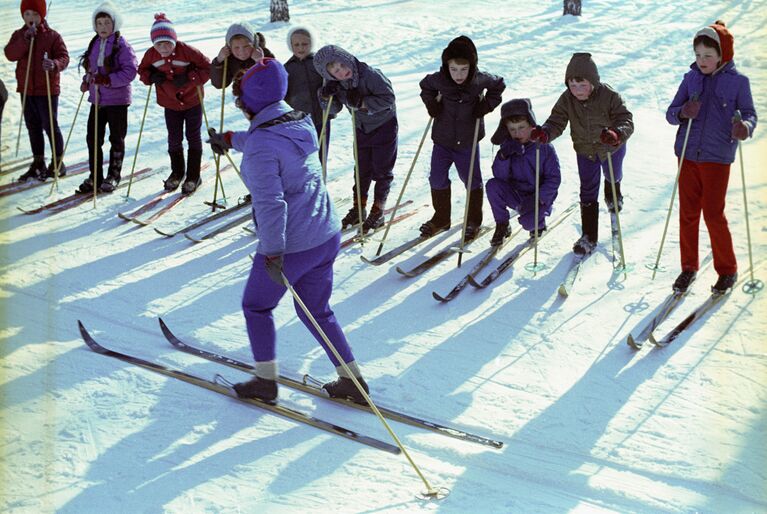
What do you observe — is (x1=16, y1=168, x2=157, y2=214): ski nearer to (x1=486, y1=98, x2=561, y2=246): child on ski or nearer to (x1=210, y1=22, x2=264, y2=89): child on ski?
(x1=210, y1=22, x2=264, y2=89): child on ski

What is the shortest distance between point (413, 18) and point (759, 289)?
784cm

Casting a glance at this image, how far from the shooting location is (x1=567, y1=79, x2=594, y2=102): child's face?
17.9 feet

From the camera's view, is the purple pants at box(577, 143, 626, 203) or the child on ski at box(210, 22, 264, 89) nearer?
the purple pants at box(577, 143, 626, 203)

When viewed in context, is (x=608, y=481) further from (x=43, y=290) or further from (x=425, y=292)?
(x=43, y=290)

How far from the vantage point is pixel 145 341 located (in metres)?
5.00

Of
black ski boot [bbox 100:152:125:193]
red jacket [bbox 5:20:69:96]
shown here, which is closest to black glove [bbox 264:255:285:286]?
black ski boot [bbox 100:152:125:193]

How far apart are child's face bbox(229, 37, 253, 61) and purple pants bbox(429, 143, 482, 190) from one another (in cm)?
150

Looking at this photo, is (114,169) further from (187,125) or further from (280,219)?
(280,219)

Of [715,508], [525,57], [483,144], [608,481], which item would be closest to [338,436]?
[608,481]

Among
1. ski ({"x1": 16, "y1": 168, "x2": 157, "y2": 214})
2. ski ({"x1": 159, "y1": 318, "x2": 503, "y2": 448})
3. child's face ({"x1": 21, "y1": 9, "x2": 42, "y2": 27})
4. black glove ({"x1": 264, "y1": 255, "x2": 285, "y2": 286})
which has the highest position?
child's face ({"x1": 21, "y1": 9, "x2": 42, "y2": 27})

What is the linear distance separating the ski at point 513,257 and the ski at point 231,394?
1.63 meters

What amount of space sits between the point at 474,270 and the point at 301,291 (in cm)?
178

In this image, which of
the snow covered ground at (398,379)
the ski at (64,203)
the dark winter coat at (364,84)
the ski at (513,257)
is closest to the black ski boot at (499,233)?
the ski at (513,257)

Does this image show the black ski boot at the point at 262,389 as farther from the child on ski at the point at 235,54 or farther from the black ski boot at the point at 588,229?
the child on ski at the point at 235,54
